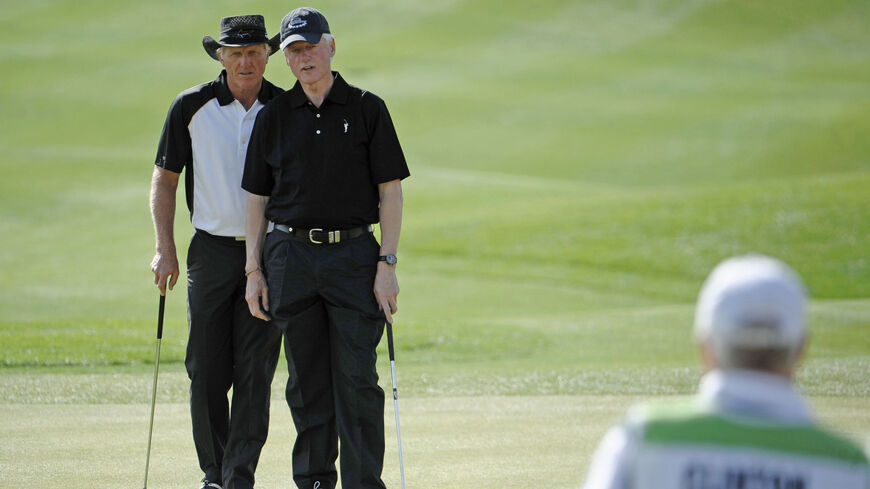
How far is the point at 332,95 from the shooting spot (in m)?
4.57

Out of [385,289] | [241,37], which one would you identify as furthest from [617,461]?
[241,37]

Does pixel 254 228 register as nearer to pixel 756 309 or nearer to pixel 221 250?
pixel 221 250

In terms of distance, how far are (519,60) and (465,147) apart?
9.53 meters

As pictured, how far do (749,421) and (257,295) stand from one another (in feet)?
10.2

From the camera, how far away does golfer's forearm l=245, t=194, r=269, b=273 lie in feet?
15.3

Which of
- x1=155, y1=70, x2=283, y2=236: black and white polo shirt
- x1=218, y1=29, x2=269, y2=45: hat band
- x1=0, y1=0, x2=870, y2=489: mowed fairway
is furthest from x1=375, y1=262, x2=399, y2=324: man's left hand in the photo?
x1=218, y1=29, x2=269, y2=45: hat band

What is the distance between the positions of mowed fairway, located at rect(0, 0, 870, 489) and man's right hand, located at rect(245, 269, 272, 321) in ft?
2.78

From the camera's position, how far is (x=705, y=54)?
4366 cm

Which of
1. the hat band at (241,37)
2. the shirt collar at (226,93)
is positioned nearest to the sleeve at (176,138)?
the shirt collar at (226,93)

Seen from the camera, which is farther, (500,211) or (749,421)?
(500,211)

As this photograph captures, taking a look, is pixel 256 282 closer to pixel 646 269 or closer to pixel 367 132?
pixel 367 132

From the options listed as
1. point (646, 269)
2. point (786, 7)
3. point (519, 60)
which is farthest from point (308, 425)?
point (786, 7)

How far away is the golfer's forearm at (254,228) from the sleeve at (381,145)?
494mm

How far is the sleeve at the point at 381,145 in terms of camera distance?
→ 457cm
